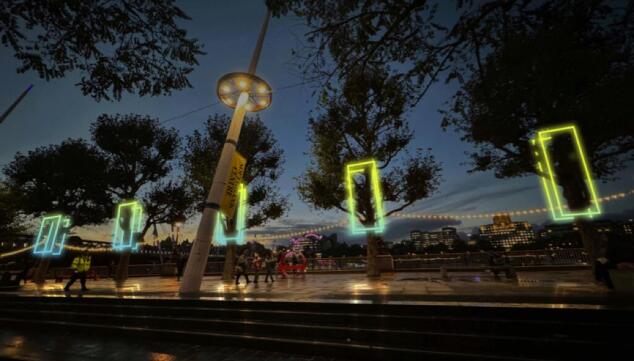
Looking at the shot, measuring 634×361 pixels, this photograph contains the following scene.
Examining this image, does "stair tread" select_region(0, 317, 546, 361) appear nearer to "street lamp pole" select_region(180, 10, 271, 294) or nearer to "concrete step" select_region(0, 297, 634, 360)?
"concrete step" select_region(0, 297, 634, 360)

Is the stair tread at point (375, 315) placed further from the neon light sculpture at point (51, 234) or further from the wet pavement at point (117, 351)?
the neon light sculpture at point (51, 234)

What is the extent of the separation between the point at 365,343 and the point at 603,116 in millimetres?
11517

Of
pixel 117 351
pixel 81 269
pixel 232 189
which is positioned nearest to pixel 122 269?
pixel 81 269

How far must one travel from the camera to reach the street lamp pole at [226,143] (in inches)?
401

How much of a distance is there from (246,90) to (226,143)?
8.73 ft

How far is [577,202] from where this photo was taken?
496 inches

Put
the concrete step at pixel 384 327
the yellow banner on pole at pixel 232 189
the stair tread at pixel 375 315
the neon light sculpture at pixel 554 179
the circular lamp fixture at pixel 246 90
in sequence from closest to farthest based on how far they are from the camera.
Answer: the concrete step at pixel 384 327 < the stair tread at pixel 375 315 < the neon light sculpture at pixel 554 179 < the yellow banner on pole at pixel 232 189 < the circular lamp fixture at pixel 246 90

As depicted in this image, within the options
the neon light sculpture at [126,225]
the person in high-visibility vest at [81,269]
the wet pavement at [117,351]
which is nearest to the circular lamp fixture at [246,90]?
the neon light sculpture at [126,225]

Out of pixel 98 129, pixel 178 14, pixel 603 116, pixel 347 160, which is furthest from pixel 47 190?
A: pixel 603 116

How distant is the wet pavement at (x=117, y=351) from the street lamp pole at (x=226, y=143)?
3.32m

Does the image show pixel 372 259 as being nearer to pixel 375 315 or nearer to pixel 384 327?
pixel 375 315

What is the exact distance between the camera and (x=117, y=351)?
5.63 metres

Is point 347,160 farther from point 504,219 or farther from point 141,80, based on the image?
point 504,219

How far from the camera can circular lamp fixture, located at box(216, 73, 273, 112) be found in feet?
40.4
